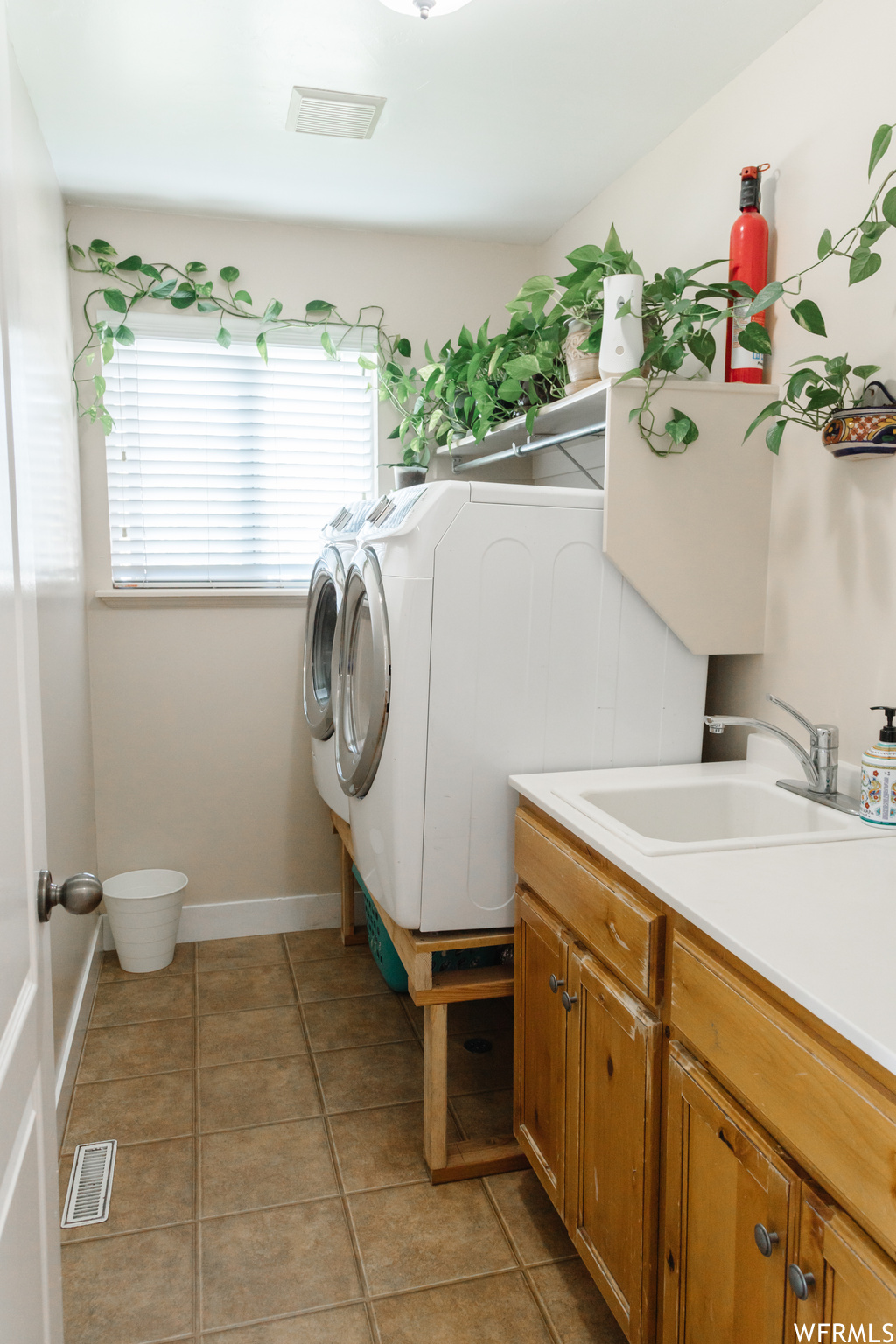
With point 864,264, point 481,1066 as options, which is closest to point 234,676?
point 481,1066

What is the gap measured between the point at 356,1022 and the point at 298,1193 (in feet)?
2.45

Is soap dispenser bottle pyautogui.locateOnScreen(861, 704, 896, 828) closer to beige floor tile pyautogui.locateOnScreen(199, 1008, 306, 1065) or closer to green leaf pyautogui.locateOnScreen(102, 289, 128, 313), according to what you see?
beige floor tile pyautogui.locateOnScreen(199, 1008, 306, 1065)

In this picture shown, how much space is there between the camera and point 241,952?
127 inches

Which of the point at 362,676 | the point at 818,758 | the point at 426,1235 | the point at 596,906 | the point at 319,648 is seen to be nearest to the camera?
the point at 596,906

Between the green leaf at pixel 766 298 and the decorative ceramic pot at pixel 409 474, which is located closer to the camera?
the green leaf at pixel 766 298

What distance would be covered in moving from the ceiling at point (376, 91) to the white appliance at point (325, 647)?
100 cm

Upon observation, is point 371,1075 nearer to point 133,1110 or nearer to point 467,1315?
point 133,1110

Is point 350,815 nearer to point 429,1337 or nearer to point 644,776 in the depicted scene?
point 644,776

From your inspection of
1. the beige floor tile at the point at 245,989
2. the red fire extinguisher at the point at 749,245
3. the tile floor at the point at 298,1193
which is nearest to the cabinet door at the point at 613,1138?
the tile floor at the point at 298,1193

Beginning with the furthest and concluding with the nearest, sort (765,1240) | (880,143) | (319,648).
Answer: (319,648) → (880,143) → (765,1240)

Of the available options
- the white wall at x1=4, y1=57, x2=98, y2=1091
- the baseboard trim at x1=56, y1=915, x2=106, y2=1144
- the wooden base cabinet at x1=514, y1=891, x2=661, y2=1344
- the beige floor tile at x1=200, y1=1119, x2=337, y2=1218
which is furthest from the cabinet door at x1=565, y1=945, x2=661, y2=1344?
the white wall at x1=4, y1=57, x2=98, y2=1091

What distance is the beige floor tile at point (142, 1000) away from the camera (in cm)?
276

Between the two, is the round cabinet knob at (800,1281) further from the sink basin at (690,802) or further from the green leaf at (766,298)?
the green leaf at (766,298)

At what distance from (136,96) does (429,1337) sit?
2.78m
